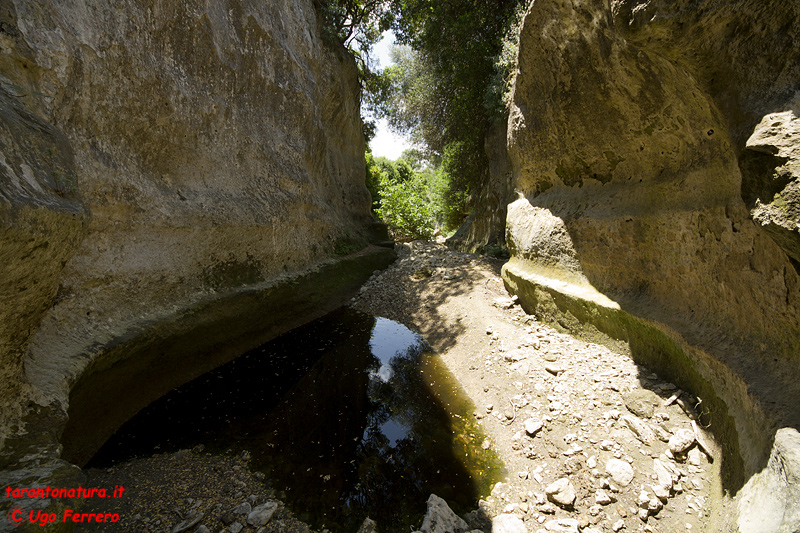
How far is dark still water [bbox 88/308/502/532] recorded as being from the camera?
303 cm

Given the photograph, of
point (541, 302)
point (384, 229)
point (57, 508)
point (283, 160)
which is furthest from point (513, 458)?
point (384, 229)

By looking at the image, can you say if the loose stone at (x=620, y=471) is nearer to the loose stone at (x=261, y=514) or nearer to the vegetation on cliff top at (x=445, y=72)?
the loose stone at (x=261, y=514)

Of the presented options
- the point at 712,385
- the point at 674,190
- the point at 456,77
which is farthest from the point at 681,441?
the point at 456,77

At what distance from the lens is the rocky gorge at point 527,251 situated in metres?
2.26

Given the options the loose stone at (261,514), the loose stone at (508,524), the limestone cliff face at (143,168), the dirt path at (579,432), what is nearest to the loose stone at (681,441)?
the dirt path at (579,432)

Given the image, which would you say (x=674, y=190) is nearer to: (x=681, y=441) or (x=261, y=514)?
(x=681, y=441)

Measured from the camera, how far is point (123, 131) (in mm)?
4215

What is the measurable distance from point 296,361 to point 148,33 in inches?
192

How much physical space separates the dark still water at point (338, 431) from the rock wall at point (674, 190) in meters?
2.04

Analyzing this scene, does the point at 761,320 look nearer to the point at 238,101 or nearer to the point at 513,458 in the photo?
the point at 513,458

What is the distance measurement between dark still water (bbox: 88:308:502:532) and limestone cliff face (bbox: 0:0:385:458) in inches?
36.2

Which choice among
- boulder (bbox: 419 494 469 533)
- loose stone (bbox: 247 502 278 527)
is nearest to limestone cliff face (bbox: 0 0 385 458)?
loose stone (bbox: 247 502 278 527)

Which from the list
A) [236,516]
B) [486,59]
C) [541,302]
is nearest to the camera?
[236,516]

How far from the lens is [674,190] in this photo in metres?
3.56
